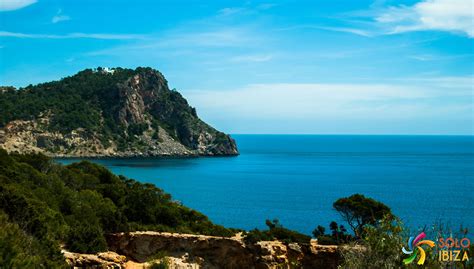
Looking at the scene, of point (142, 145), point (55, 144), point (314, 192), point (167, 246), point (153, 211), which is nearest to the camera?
point (167, 246)

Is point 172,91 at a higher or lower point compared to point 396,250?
higher

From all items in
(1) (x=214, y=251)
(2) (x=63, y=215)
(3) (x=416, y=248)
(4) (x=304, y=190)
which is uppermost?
A: (3) (x=416, y=248)

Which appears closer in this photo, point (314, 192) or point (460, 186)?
point (314, 192)

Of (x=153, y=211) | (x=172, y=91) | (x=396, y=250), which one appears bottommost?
(x=153, y=211)

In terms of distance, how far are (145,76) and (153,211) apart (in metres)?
148

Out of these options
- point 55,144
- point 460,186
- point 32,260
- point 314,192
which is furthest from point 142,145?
point 32,260

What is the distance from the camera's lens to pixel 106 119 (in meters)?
156

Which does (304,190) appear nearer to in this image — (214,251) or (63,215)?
(214,251)

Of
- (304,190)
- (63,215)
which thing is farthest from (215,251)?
(304,190)

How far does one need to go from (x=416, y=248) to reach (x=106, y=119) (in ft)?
505

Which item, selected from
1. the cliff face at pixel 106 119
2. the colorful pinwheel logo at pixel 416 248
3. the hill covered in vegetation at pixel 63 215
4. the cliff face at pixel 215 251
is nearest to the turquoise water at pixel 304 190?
the cliff face at pixel 215 251

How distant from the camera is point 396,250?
10.1 meters

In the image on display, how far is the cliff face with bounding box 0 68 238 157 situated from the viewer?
133000 mm

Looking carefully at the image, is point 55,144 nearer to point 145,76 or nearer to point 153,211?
point 145,76
